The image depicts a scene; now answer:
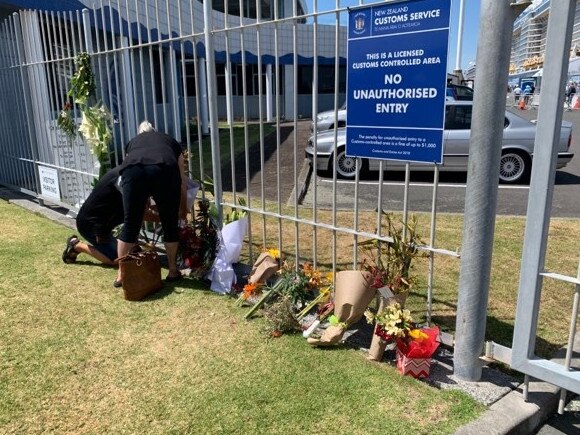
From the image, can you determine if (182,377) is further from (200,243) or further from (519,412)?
(519,412)

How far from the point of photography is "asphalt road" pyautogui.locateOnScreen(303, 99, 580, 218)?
762 cm

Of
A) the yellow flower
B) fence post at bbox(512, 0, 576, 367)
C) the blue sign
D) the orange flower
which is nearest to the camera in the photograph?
fence post at bbox(512, 0, 576, 367)

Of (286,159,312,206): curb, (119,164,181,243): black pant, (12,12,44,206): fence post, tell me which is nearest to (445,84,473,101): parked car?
(286,159,312,206): curb

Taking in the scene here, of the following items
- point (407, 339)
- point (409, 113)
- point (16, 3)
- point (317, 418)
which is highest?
point (16, 3)

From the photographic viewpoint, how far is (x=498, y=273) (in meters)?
4.65

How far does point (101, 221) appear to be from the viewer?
4688 mm

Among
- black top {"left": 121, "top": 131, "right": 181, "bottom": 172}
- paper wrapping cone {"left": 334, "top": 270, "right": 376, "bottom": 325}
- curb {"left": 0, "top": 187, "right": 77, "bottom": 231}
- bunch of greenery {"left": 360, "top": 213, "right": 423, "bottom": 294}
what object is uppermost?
black top {"left": 121, "top": 131, "right": 181, "bottom": 172}

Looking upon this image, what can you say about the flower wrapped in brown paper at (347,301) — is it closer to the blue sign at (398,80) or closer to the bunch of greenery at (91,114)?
the blue sign at (398,80)

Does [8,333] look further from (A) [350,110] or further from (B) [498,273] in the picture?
(B) [498,273]

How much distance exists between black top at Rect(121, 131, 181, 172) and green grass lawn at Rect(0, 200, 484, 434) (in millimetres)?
1166

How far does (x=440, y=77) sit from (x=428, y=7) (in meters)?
0.39

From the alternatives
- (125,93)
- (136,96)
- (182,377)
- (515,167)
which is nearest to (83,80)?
(125,93)

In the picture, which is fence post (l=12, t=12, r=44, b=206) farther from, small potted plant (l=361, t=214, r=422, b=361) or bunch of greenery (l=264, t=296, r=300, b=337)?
small potted plant (l=361, t=214, r=422, b=361)

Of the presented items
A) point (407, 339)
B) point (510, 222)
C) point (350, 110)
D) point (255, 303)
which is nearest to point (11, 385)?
point (255, 303)
